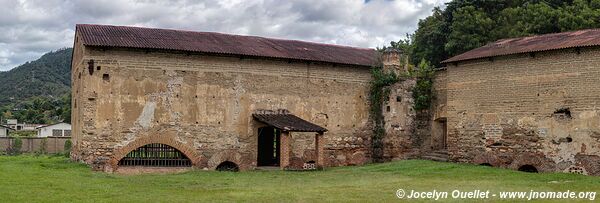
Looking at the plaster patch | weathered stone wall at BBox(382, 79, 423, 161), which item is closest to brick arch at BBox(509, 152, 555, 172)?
weathered stone wall at BBox(382, 79, 423, 161)

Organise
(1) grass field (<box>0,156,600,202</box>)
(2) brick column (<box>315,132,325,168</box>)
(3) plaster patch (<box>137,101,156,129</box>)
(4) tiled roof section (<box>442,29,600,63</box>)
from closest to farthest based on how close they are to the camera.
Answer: (1) grass field (<box>0,156,600,202</box>)
(4) tiled roof section (<box>442,29,600,63</box>)
(3) plaster patch (<box>137,101,156,129</box>)
(2) brick column (<box>315,132,325,168</box>)

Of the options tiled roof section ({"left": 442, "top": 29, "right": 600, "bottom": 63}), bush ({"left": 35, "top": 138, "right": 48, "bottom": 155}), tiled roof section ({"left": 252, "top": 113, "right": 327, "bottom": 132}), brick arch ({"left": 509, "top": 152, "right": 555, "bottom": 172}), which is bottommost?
brick arch ({"left": 509, "top": 152, "right": 555, "bottom": 172})

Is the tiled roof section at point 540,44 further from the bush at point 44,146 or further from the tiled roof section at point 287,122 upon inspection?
the bush at point 44,146

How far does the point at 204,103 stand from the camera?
89.8ft

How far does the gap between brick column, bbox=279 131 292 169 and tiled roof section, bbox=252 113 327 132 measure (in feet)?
1.31

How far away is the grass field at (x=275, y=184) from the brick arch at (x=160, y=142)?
125 centimetres

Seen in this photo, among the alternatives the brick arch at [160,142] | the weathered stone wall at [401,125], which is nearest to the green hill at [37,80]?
the brick arch at [160,142]

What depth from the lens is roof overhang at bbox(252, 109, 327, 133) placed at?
88.0ft

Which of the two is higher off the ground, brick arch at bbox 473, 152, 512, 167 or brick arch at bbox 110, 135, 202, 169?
brick arch at bbox 110, 135, 202, 169

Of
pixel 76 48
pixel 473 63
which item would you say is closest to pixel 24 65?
pixel 76 48

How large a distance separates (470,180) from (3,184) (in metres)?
13.4

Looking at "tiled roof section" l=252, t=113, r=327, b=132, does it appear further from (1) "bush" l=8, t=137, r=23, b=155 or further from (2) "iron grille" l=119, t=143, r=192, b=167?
(1) "bush" l=8, t=137, r=23, b=155

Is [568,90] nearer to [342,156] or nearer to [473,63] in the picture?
[473,63]

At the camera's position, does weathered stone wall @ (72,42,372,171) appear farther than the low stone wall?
No
